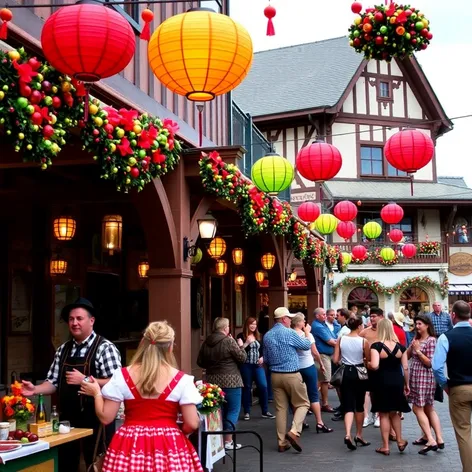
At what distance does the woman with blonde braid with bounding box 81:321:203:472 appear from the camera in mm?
4273

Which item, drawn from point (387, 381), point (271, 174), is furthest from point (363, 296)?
point (387, 381)

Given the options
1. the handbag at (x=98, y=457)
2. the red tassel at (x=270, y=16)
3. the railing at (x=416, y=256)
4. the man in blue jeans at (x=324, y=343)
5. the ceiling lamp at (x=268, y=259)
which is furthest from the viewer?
the railing at (x=416, y=256)

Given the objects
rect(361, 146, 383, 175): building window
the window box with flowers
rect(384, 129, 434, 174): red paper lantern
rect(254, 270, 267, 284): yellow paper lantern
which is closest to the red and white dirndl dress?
rect(384, 129, 434, 174): red paper lantern

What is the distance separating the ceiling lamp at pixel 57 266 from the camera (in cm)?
1102

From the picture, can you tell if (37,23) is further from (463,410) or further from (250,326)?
(250,326)

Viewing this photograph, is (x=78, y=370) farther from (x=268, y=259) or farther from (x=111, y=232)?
(x=268, y=259)

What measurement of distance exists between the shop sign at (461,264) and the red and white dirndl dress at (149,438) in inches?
1239

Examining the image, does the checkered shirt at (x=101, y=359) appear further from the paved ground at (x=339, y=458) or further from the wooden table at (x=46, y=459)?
the paved ground at (x=339, y=458)

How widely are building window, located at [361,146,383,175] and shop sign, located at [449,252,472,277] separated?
18.1 ft

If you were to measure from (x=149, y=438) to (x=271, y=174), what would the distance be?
6569 millimetres

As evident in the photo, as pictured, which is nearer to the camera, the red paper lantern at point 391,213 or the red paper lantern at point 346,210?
the red paper lantern at point 346,210

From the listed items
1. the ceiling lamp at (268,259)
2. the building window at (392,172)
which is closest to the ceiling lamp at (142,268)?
the ceiling lamp at (268,259)

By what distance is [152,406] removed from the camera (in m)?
4.29

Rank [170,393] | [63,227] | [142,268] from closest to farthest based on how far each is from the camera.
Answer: [170,393] → [63,227] → [142,268]
